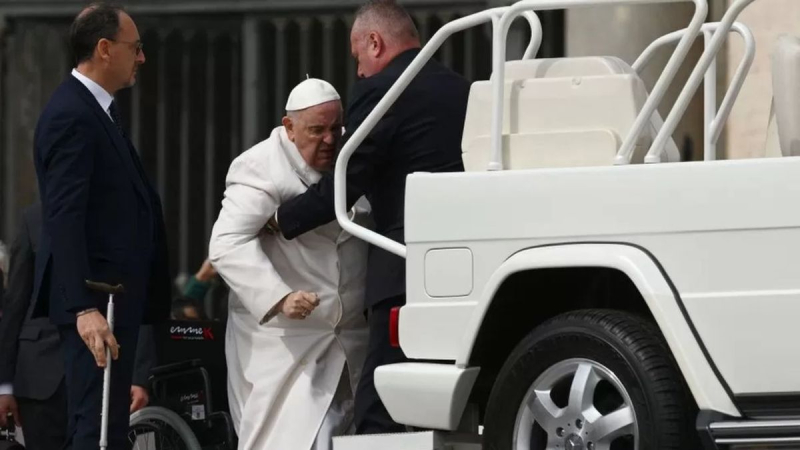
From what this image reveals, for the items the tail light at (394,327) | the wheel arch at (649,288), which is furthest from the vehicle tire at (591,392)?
the tail light at (394,327)

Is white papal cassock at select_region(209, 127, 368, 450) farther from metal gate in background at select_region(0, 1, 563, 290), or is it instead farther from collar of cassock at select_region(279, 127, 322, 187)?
metal gate in background at select_region(0, 1, 563, 290)

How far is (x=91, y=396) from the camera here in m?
7.80

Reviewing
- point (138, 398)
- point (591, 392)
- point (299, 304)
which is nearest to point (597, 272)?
point (591, 392)

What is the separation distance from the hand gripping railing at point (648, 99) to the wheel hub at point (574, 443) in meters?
0.86

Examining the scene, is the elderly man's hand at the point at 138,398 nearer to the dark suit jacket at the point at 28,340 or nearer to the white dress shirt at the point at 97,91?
the dark suit jacket at the point at 28,340

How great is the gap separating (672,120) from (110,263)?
2.29 m

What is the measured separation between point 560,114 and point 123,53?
6.22ft

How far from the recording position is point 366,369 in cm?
816

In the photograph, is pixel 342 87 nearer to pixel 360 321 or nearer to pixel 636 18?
pixel 636 18

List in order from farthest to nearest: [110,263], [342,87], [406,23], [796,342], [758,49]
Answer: [342,87]
[758,49]
[406,23]
[110,263]
[796,342]

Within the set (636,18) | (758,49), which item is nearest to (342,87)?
(636,18)

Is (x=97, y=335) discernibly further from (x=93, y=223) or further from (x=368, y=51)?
(x=368, y=51)

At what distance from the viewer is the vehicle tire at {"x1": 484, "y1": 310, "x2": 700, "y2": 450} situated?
6484mm

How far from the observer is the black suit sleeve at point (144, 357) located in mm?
9148
